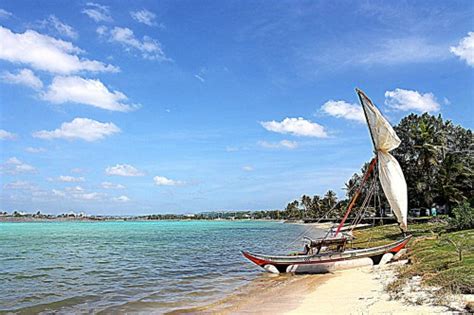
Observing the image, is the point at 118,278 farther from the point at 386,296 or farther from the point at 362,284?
the point at 386,296

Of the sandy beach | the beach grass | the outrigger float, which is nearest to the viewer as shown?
the sandy beach

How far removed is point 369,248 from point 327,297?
816 centimetres

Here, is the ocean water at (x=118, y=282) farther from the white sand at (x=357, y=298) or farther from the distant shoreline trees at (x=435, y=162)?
the distant shoreline trees at (x=435, y=162)

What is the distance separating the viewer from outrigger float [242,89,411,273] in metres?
22.9

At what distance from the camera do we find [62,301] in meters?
20.0

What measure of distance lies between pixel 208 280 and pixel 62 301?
8.44 meters

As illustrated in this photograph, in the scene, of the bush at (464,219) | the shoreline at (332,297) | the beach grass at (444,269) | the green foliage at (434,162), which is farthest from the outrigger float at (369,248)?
the green foliage at (434,162)

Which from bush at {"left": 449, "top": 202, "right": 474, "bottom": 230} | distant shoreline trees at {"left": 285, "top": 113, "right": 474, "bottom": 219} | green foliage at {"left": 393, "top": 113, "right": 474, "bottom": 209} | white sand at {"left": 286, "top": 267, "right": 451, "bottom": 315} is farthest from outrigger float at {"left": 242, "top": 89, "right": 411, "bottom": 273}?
green foliage at {"left": 393, "top": 113, "right": 474, "bottom": 209}

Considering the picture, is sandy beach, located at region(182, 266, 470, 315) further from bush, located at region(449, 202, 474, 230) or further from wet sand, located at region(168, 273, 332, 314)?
bush, located at region(449, 202, 474, 230)

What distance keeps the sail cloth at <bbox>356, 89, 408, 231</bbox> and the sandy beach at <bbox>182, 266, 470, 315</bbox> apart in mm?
3960

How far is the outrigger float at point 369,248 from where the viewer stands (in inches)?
902

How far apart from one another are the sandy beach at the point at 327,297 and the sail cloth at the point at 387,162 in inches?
156

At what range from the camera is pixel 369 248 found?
23.5m

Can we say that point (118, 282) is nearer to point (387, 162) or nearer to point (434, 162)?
point (387, 162)
